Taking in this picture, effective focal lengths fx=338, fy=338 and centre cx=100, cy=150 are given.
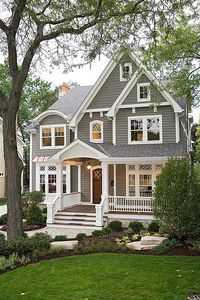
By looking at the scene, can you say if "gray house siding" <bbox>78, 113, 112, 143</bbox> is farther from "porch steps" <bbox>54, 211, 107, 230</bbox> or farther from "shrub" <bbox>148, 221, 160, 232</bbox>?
"shrub" <bbox>148, 221, 160, 232</bbox>

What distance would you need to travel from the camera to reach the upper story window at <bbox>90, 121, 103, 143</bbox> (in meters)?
21.0

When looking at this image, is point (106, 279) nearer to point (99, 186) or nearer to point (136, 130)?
point (136, 130)

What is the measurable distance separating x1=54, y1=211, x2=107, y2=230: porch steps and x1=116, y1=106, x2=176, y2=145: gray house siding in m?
5.07

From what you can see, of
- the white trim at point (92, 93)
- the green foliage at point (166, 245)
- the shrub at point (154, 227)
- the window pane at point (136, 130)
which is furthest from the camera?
the white trim at point (92, 93)

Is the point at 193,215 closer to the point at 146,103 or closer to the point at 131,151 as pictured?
the point at 131,151

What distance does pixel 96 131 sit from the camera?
2119 cm

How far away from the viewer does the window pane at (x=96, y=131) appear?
69.3 ft

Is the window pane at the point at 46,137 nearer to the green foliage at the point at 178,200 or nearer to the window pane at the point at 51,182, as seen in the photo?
the window pane at the point at 51,182

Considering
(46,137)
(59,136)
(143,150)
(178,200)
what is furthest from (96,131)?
(178,200)

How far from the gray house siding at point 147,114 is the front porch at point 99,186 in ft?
5.31

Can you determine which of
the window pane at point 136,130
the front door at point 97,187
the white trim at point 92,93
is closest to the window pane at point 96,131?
the white trim at point 92,93

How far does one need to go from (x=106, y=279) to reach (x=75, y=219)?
10129 mm

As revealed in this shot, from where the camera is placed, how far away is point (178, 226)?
10.2 m

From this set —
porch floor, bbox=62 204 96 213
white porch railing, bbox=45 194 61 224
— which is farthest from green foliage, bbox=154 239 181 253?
white porch railing, bbox=45 194 61 224
